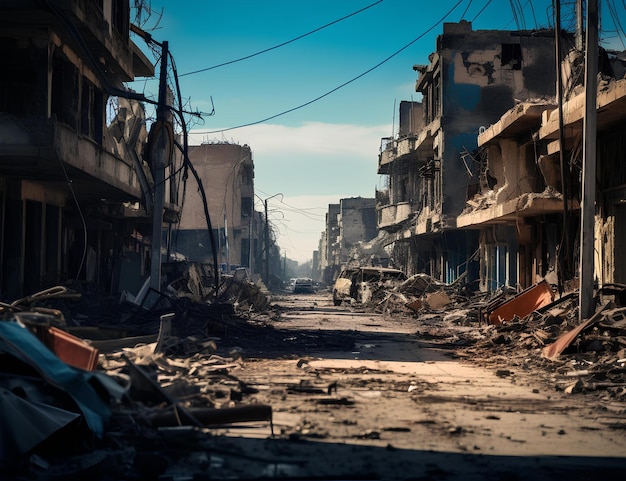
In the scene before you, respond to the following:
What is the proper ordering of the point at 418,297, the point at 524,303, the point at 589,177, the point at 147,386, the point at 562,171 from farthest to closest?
1. the point at 418,297
2. the point at 524,303
3. the point at 562,171
4. the point at 589,177
5. the point at 147,386

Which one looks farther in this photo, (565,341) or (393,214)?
(393,214)

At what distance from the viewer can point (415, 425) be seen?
7.89 meters

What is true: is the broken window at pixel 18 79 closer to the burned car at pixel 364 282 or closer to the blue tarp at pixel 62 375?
the blue tarp at pixel 62 375

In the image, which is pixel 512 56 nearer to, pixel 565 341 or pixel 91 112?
pixel 91 112

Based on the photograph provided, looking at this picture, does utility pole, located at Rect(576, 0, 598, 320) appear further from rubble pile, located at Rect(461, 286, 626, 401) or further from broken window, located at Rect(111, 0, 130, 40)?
broken window, located at Rect(111, 0, 130, 40)

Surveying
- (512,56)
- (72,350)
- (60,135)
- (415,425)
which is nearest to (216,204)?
(512,56)

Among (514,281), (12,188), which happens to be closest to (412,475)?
(12,188)

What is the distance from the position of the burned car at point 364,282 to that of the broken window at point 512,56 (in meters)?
11.9

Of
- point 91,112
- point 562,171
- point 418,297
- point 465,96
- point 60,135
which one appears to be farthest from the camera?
point 465,96

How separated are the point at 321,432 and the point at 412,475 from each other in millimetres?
1591

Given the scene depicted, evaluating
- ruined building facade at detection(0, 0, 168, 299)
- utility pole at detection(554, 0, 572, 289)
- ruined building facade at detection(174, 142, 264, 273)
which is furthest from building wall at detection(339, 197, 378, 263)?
utility pole at detection(554, 0, 572, 289)

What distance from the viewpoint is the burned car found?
39.2 m

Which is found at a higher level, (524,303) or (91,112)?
(91,112)

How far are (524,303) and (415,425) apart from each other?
13.1m
